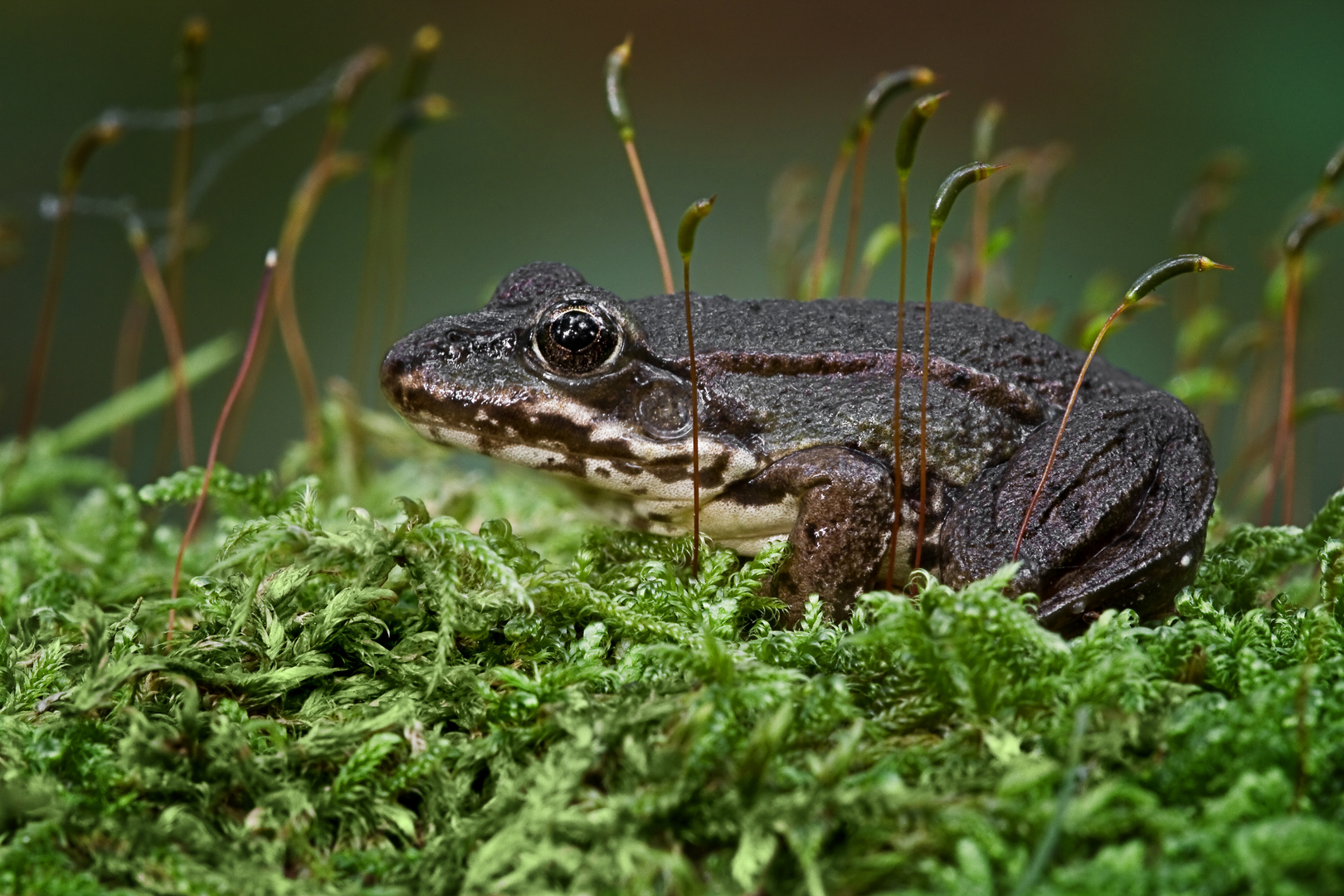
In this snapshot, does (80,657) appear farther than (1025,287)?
No

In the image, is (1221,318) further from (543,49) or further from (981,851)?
(543,49)

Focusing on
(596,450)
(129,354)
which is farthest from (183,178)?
(596,450)

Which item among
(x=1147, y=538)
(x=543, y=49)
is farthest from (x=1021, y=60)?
(x=1147, y=538)

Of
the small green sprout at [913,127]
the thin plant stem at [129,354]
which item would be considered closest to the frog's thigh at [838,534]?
the small green sprout at [913,127]

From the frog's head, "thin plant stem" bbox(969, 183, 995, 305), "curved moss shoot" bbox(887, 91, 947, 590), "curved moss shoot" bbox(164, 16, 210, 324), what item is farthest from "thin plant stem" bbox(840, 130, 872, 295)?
"curved moss shoot" bbox(164, 16, 210, 324)

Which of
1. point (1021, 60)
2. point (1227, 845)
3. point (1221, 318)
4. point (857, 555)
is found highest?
point (1021, 60)

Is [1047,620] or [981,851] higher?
[1047,620]

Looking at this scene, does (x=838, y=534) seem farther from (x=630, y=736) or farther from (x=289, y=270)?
(x=289, y=270)

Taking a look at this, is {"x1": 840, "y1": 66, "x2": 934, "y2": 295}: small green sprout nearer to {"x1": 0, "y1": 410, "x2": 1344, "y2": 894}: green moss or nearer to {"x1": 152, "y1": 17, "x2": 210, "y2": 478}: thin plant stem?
{"x1": 0, "y1": 410, "x2": 1344, "y2": 894}: green moss
